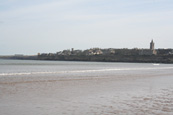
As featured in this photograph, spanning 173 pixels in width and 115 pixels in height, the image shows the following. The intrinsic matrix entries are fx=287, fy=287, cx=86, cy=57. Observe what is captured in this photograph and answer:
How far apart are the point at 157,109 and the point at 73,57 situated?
166203 mm

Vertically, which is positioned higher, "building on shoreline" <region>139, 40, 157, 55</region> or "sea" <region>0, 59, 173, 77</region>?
"building on shoreline" <region>139, 40, 157, 55</region>

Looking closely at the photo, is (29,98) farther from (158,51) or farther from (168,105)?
(158,51)

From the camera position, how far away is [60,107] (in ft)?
34.0

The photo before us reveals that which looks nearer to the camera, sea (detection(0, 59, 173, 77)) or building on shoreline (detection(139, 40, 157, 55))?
sea (detection(0, 59, 173, 77))

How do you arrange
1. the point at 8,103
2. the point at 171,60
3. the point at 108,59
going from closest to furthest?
the point at 8,103
the point at 171,60
the point at 108,59

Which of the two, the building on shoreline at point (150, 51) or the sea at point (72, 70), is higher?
the building on shoreline at point (150, 51)

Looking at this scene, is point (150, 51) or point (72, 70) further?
point (150, 51)

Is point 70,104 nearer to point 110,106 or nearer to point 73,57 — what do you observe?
point 110,106

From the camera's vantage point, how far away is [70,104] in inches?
434

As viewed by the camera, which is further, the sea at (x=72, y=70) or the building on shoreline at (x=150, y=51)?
the building on shoreline at (x=150, y=51)

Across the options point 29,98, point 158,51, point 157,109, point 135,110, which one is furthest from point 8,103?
point 158,51

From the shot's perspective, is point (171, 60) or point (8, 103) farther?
point (171, 60)

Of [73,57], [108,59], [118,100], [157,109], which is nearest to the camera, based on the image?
[157,109]

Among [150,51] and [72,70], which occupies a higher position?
[150,51]
